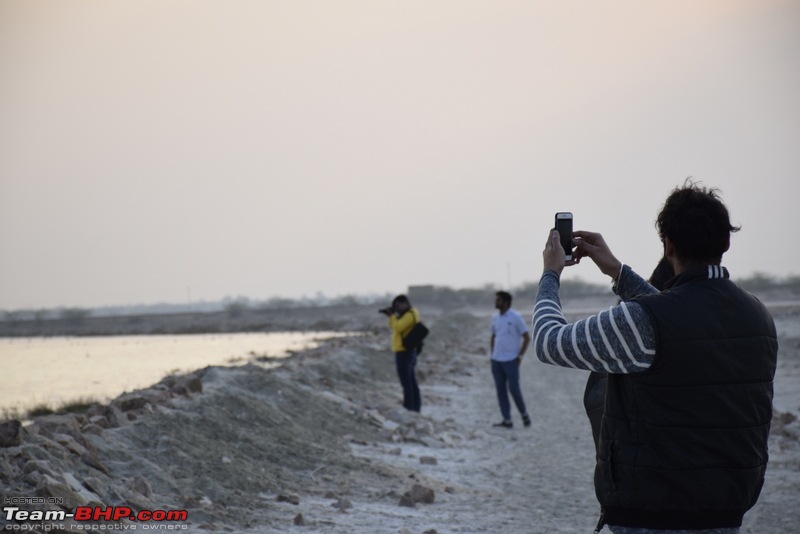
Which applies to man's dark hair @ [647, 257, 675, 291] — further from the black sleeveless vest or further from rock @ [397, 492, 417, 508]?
rock @ [397, 492, 417, 508]

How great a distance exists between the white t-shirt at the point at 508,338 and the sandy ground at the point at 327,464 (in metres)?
1.14

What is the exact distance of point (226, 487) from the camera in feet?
25.0

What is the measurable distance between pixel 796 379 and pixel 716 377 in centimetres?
1734

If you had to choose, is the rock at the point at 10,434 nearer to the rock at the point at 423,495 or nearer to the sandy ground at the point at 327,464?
the sandy ground at the point at 327,464

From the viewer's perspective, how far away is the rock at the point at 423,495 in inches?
302

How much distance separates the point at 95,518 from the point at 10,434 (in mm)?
1534

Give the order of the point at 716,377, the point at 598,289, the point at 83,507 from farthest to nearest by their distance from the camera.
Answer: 1. the point at 598,289
2. the point at 83,507
3. the point at 716,377

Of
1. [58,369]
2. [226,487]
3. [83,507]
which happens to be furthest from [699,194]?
[58,369]

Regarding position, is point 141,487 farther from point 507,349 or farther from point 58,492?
point 507,349

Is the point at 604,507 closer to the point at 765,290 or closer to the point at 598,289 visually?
the point at 765,290

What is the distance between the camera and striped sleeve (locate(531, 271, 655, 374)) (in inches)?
106

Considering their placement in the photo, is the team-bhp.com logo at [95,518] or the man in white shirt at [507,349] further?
the man in white shirt at [507,349]

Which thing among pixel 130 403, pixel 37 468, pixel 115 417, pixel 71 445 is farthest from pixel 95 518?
pixel 130 403

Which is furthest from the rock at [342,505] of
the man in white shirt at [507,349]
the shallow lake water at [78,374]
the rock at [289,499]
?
the shallow lake water at [78,374]
